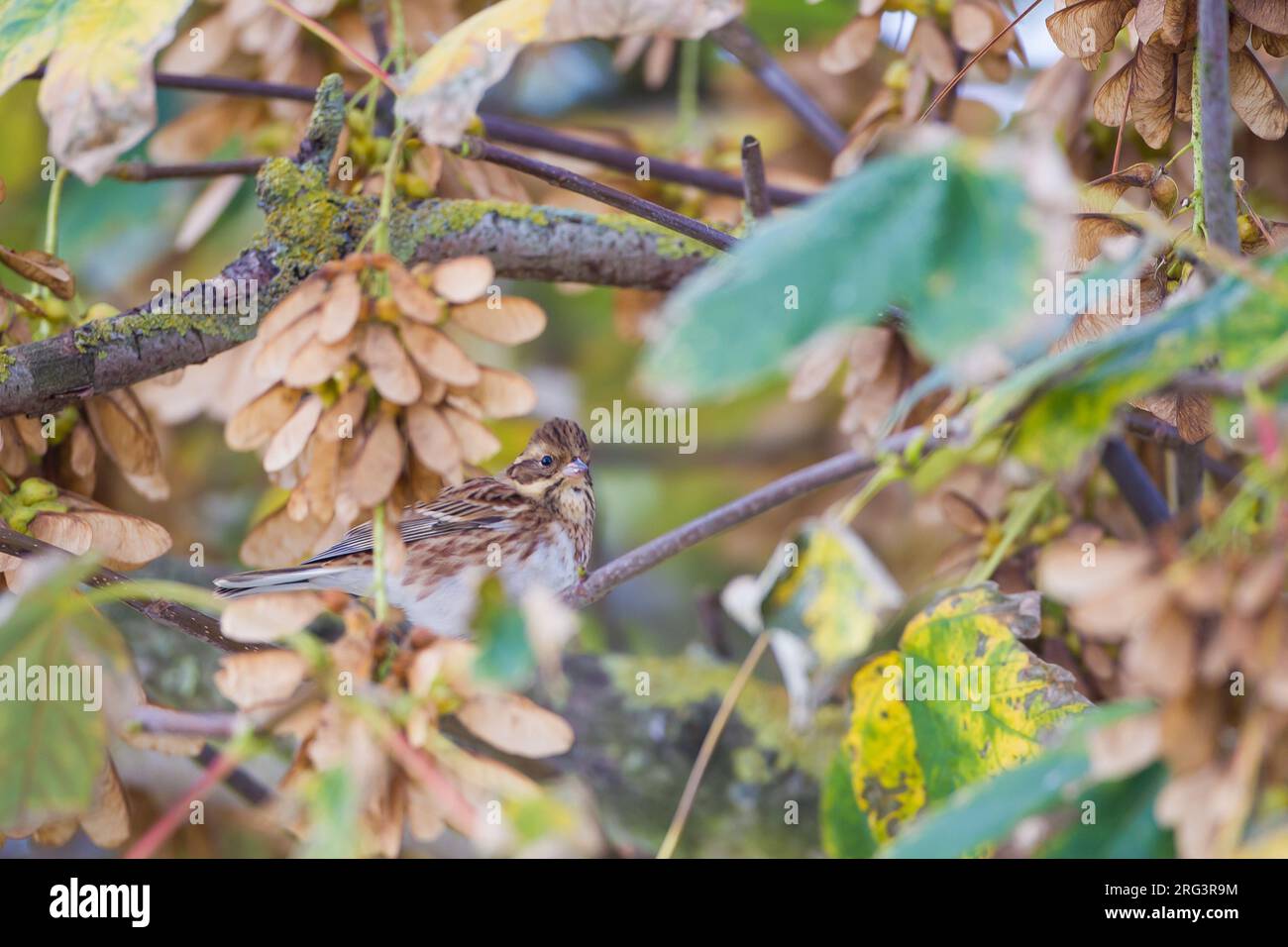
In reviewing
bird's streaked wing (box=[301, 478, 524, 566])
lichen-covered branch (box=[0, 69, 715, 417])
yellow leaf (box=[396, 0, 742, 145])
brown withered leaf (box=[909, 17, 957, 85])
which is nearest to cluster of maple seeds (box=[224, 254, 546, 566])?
yellow leaf (box=[396, 0, 742, 145])

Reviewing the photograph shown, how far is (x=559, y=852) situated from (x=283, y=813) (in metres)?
0.26

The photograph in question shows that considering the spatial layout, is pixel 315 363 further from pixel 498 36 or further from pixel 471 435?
pixel 498 36

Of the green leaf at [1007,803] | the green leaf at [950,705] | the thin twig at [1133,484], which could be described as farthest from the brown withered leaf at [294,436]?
the thin twig at [1133,484]

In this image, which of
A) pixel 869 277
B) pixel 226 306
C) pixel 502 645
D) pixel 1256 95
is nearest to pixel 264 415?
pixel 226 306

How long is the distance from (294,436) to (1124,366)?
0.64 meters

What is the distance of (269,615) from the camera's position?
3.08 feet

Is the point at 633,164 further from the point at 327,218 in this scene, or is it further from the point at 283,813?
the point at 283,813

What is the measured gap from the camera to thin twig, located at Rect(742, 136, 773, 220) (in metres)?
1.54

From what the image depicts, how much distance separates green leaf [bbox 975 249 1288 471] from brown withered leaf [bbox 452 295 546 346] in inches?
18.0

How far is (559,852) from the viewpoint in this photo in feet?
2.34

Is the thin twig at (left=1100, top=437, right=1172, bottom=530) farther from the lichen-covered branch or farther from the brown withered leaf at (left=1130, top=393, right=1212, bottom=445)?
the lichen-covered branch

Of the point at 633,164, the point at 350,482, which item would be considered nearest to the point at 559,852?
the point at 350,482

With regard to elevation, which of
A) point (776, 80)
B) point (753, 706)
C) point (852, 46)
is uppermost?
point (776, 80)
